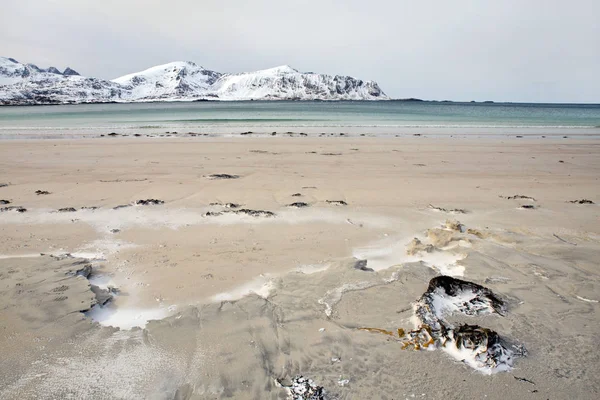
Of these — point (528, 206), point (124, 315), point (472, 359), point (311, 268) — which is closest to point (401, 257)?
point (311, 268)

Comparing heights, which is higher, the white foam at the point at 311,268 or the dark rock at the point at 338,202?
the dark rock at the point at 338,202

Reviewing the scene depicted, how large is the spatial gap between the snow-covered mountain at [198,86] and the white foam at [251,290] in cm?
14554

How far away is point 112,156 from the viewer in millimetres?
11438

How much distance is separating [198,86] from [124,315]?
202946 millimetres

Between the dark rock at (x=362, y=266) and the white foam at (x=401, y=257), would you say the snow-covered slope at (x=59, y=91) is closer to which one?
the white foam at (x=401, y=257)

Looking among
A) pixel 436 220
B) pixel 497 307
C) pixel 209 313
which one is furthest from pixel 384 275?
pixel 436 220

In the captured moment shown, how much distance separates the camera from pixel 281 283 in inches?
138

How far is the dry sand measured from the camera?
2.26 m

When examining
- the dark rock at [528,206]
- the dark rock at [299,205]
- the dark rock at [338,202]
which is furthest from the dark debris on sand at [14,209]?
the dark rock at [528,206]

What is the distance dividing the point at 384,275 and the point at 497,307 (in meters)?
1.07

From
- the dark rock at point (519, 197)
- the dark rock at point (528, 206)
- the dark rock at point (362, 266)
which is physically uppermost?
the dark rock at point (519, 197)

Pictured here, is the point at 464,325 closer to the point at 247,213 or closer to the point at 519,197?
the point at 247,213

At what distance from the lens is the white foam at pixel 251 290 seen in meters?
3.29

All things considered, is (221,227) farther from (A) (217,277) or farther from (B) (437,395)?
(B) (437,395)
